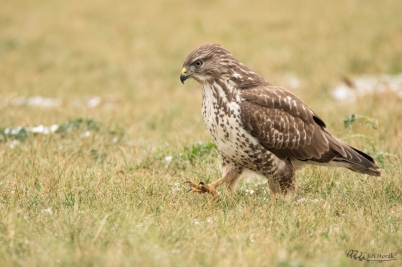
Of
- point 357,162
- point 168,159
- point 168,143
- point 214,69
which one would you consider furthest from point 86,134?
point 357,162

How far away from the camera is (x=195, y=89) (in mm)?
12617

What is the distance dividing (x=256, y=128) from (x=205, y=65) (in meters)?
0.79

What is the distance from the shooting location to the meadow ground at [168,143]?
4.35 m

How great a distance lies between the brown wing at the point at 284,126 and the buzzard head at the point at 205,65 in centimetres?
33

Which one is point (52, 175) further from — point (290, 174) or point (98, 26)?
point (98, 26)

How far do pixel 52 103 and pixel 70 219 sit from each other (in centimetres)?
654

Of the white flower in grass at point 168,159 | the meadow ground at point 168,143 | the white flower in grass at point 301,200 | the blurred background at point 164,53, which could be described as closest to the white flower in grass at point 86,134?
the meadow ground at point 168,143

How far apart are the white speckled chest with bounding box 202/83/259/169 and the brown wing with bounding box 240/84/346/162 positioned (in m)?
0.07

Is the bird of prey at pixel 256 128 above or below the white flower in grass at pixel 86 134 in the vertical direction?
above

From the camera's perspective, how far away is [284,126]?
5.86 metres

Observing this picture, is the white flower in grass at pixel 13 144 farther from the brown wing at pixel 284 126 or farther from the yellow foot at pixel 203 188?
the brown wing at pixel 284 126

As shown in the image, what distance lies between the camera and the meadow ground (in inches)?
171

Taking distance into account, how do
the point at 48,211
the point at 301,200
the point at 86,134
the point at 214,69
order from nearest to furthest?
1. the point at 48,211
2. the point at 301,200
3. the point at 214,69
4. the point at 86,134

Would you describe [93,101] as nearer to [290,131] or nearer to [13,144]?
[13,144]
